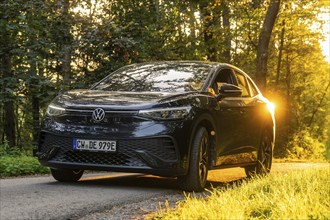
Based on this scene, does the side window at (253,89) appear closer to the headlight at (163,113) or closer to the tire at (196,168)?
the tire at (196,168)

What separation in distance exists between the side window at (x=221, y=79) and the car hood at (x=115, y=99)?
37.3 inches

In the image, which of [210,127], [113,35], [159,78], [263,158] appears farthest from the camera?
[113,35]

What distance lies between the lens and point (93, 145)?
6363 mm

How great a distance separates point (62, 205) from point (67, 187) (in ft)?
4.61

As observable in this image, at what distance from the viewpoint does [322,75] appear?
130 ft

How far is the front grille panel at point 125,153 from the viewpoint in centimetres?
624

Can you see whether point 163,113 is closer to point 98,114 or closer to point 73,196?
point 98,114

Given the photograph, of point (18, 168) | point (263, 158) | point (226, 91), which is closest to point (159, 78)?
point (226, 91)

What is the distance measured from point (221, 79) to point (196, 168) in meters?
1.94

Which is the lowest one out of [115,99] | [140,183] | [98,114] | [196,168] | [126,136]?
[140,183]

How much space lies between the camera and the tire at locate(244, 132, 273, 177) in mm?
8953

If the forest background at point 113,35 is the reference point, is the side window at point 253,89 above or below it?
below

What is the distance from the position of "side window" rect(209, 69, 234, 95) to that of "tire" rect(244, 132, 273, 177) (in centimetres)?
127

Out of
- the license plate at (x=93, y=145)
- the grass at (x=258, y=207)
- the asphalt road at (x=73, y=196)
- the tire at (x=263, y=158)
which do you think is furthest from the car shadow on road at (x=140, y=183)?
the grass at (x=258, y=207)
